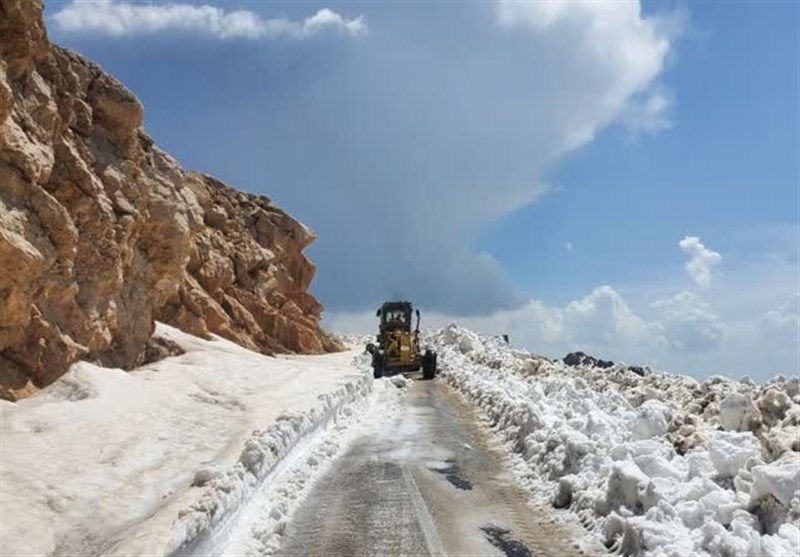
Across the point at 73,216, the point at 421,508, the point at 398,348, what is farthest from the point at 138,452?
the point at 398,348

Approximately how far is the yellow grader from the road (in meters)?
13.9

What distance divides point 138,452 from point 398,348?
64.7 ft

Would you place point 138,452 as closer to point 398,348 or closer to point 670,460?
point 670,460

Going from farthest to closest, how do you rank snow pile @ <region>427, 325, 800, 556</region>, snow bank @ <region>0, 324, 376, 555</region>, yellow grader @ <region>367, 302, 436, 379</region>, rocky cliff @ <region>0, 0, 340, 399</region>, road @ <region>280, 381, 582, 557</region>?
1. yellow grader @ <region>367, 302, 436, 379</region>
2. rocky cliff @ <region>0, 0, 340, 399</region>
3. snow bank @ <region>0, 324, 376, 555</region>
4. road @ <region>280, 381, 582, 557</region>
5. snow pile @ <region>427, 325, 800, 556</region>

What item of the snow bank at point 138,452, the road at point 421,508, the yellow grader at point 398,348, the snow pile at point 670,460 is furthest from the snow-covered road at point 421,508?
the yellow grader at point 398,348

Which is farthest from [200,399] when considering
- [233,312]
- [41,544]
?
[233,312]

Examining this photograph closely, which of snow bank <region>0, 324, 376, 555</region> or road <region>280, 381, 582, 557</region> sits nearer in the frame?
road <region>280, 381, 582, 557</region>

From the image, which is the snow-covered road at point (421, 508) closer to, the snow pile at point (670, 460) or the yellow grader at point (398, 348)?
the snow pile at point (670, 460)

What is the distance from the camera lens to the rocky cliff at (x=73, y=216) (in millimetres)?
12844

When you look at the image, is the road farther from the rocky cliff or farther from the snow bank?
the rocky cliff

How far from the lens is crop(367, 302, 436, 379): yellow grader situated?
95.3 feet

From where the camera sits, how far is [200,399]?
52.8ft

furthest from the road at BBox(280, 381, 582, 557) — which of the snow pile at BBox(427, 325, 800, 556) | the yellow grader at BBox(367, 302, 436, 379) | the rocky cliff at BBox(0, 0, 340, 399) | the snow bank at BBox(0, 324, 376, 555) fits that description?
the yellow grader at BBox(367, 302, 436, 379)

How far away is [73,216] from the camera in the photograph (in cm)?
1522
